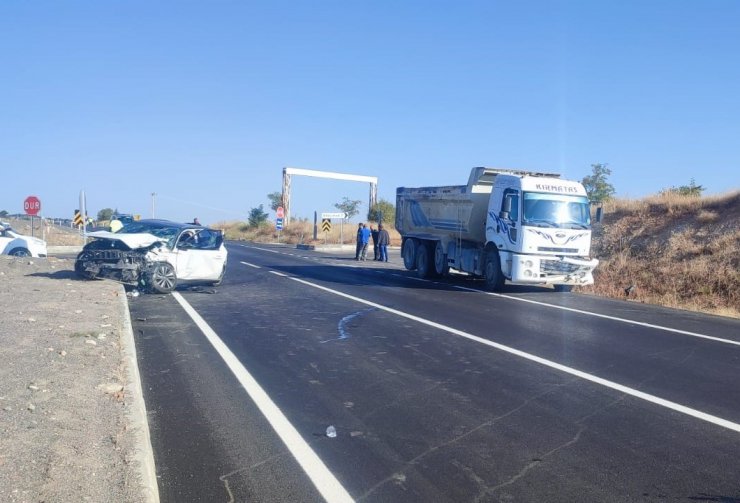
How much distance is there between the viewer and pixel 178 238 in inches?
655

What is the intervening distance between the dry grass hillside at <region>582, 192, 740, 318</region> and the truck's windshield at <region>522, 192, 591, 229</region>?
284 centimetres

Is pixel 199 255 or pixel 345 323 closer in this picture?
pixel 345 323

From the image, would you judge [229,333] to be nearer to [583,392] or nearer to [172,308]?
[172,308]

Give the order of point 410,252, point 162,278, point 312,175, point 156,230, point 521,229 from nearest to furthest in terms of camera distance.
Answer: point 162,278 < point 156,230 < point 521,229 < point 410,252 < point 312,175

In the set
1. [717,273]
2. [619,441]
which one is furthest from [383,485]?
[717,273]

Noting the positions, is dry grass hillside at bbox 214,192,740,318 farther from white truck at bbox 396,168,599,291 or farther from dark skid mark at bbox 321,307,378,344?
dark skid mark at bbox 321,307,378,344

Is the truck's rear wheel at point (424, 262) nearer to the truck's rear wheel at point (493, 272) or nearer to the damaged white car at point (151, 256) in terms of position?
the truck's rear wheel at point (493, 272)

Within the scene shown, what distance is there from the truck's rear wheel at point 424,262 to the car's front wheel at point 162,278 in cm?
946

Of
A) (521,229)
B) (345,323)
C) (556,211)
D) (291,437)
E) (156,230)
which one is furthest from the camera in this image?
(556,211)

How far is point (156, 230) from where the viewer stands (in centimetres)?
1705

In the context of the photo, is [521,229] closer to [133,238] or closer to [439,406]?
[133,238]

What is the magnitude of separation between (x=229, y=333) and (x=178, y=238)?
19.9ft

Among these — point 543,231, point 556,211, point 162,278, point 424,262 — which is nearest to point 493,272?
point 543,231

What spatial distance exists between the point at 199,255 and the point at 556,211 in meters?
9.12
